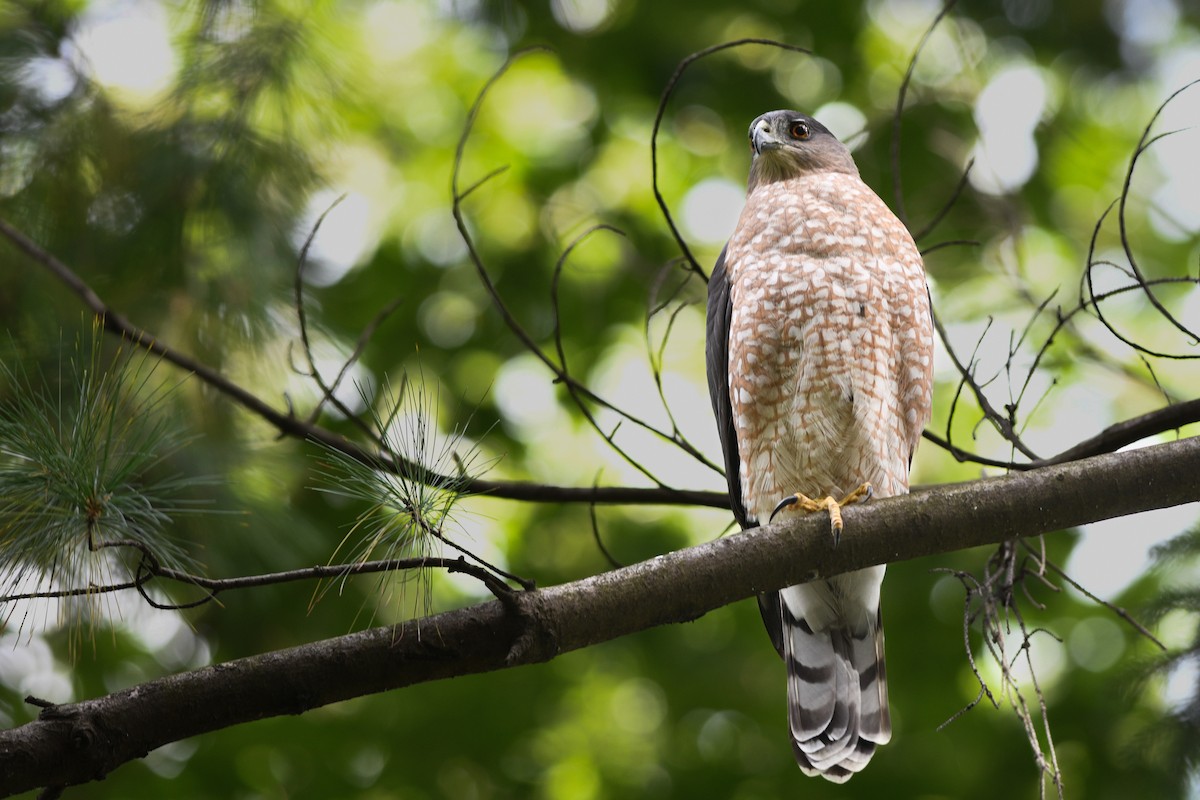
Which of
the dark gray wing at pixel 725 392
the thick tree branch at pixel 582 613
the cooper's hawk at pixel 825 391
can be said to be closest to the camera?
the thick tree branch at pixel 582 613

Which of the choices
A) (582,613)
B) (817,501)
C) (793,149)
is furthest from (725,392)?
(582,613)

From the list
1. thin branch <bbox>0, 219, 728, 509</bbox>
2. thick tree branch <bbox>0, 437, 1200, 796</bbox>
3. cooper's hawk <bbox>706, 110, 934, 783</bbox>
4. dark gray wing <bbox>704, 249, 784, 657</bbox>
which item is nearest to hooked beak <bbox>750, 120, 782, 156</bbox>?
cooper's hawk <bbox>706, 110, 934, 783</bbox>

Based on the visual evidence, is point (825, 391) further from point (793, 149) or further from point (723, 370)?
point (793, 149)

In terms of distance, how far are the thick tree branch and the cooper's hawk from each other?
0.58 metres

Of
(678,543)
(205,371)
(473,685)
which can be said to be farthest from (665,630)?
(205,371)

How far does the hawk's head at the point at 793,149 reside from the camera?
386 centimetres

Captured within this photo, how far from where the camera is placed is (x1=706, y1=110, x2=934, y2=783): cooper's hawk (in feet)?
10.5

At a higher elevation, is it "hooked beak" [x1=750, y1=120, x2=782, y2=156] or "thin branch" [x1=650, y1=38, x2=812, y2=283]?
"hooked beak" [x1=750, y1=120, x2=782, y2=156]

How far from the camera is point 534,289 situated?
589cm

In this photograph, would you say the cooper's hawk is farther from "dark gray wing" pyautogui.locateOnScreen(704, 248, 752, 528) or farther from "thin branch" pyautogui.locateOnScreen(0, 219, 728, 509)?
"thin branch" pyautogui.locateOnScreen(0, 219, 728, 509)

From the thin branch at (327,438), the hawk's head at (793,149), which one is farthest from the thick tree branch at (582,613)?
the hawk's head at (793,149)

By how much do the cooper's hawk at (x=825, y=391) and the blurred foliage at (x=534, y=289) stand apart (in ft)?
0.90

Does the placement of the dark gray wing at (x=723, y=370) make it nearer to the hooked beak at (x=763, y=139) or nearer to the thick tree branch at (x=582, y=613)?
the hooked beak at (x=763, y=139)

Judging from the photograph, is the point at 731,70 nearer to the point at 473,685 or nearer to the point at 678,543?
the point at 678,543
